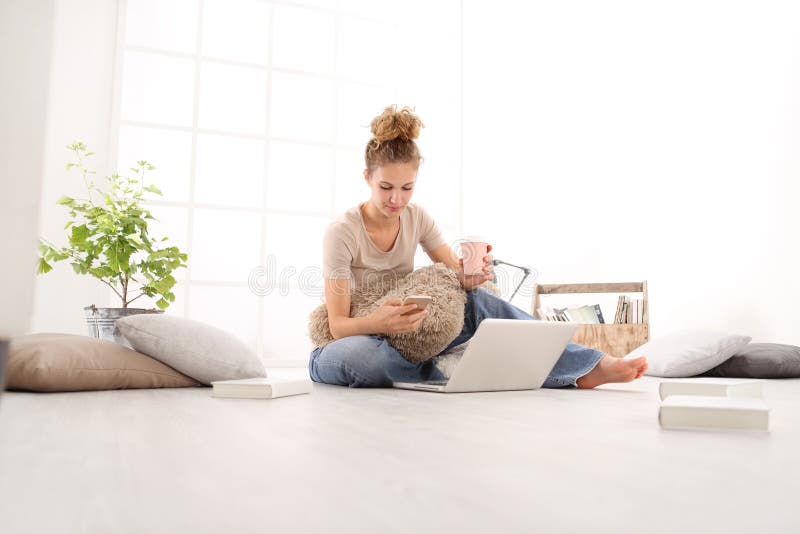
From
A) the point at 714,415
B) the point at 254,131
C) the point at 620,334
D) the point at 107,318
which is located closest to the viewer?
the point at 714,415

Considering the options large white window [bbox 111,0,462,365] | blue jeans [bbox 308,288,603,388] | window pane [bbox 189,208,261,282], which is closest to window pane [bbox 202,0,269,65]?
large white window [bbox 111,0,462,365]

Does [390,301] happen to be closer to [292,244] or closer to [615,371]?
[615,371]

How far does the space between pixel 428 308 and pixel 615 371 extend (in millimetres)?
618

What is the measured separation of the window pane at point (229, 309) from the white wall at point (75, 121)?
0.59 meters

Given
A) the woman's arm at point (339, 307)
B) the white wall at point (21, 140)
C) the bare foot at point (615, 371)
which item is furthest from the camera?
the woman's arm at point (339, 307)

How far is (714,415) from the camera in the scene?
1127 mm

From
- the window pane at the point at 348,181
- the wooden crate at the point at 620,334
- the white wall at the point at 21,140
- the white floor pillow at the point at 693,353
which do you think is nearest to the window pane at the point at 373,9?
the window pane at the point at 348,181

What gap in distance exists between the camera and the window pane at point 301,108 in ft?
15.9

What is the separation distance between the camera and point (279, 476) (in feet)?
2.46

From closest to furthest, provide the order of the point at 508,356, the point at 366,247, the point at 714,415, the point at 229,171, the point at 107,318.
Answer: the point at 714,415
the point at 508,356
the point at 366,247
the point at 107,318
the point at 229,171

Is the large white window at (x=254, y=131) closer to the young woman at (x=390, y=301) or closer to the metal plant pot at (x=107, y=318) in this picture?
the metal plant pot at (x=107, y=318)

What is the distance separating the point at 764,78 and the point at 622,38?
130 cm

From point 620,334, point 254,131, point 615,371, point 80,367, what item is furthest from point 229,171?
point 615,371

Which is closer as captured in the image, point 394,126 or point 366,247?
point 394,126
